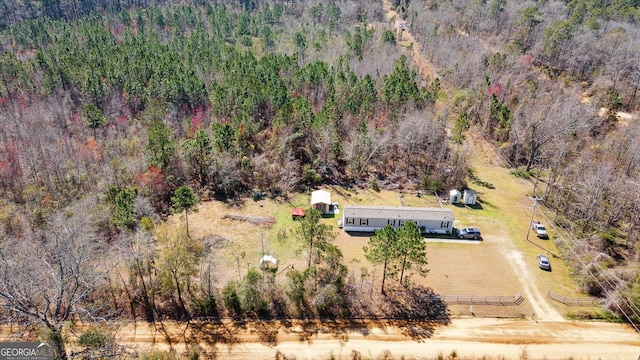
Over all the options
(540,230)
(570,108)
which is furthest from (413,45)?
(540,230)

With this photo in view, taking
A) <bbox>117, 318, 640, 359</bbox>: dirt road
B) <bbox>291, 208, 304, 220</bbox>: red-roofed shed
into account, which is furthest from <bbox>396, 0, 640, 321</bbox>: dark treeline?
<bbox>291, 208, 304, 220</bbox>: red-roofed shed

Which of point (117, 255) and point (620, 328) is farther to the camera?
point (117, 255)

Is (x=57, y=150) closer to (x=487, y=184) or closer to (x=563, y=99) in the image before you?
(x=487, y=184)

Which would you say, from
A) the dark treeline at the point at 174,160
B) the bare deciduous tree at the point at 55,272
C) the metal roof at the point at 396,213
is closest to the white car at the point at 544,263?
the metal roof at the point at 396,213

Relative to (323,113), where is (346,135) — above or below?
below

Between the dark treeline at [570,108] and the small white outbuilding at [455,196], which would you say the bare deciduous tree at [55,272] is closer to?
the small white outbuilding at [455,196]

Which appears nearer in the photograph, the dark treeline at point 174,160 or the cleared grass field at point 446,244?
the dark treeline at point 174,160

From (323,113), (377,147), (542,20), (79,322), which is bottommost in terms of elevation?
(79,322)

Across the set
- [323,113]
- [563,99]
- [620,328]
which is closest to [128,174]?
[323,113]
